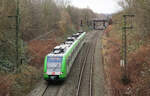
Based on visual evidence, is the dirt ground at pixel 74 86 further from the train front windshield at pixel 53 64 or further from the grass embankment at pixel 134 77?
the train front windshield at pixel 53 64

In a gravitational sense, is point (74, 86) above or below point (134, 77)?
below

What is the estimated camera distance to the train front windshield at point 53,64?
17.7 metres

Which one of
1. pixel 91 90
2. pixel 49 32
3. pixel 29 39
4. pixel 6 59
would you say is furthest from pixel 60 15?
pixel 91 90

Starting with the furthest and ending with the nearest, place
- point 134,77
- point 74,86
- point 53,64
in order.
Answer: point 53,64 < point 74,86 < point 134,77

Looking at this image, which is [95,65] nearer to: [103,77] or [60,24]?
[103,77]

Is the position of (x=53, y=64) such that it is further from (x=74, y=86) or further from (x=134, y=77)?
(x=134, y=77)

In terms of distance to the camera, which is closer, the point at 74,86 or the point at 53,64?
the point at 74,86

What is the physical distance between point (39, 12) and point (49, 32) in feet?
17.6

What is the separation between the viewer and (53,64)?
18047 mm

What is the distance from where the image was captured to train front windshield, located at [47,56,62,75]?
17733mm

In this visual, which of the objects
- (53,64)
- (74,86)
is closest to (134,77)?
(74,86)

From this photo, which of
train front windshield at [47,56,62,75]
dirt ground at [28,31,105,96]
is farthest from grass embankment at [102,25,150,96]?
train front windshield at [47,56,62,75]

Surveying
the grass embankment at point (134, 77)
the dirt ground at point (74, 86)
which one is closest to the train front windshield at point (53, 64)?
the dirt ground at point (74, 86)

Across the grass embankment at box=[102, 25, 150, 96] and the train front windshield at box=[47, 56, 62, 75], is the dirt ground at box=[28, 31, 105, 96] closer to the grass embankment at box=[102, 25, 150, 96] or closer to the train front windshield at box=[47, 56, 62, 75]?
the grass embankment at box=[102, 25, 150, 96]
